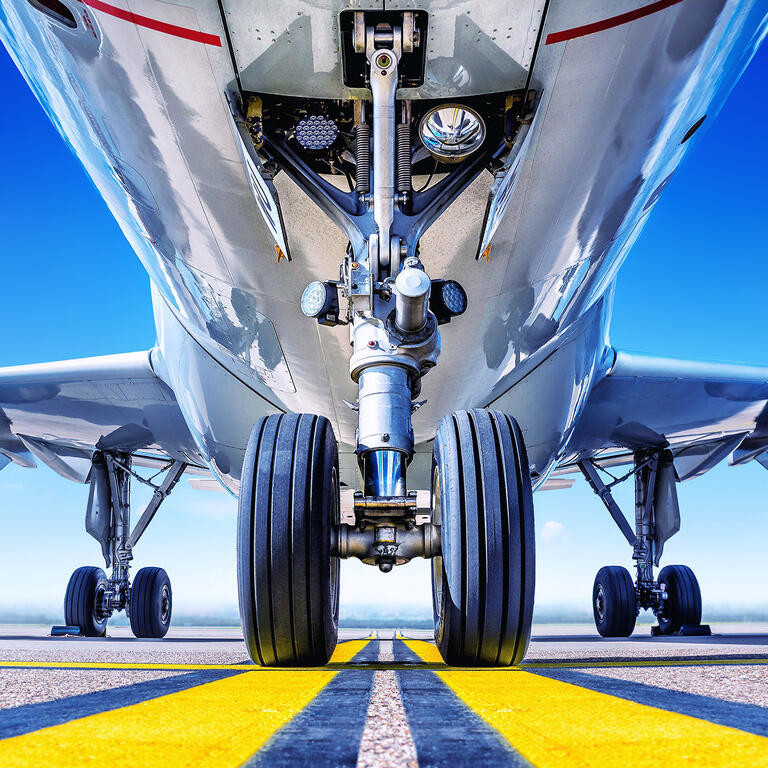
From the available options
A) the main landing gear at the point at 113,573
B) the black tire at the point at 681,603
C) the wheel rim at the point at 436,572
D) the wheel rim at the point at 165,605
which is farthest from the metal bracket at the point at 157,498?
the wheel rim at the point at 436,572

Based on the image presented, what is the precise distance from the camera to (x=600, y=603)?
341 inches

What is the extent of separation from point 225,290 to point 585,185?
1.92 meters

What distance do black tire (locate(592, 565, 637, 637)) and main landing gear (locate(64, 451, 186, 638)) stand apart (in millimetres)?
5046

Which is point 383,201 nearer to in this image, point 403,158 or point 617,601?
point 403,158

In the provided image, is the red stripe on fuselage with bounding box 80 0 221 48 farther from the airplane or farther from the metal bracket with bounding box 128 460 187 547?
the metal bracket with bounding box 128 460 187 547

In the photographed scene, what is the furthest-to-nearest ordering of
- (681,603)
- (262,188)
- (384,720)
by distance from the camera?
(681,603) < (262,188) < (384,720)

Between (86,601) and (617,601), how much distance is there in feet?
19.0

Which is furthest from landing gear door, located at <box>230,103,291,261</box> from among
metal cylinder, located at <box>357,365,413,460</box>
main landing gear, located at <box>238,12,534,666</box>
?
metal cylinder, located at <box>357,365,413,460</box>

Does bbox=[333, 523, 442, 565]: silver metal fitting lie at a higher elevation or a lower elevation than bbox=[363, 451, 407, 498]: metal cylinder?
lower

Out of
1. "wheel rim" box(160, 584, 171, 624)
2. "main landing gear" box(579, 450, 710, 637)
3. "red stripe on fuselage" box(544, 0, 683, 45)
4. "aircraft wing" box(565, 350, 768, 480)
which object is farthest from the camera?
"wheel rim" box(160, 584, 171, 624)

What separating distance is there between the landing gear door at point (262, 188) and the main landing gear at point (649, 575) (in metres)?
5.87

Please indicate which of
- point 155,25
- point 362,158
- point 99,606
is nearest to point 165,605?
point 99,606

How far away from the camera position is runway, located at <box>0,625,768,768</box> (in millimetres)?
1073

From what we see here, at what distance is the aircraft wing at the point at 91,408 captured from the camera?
7.39 meters
